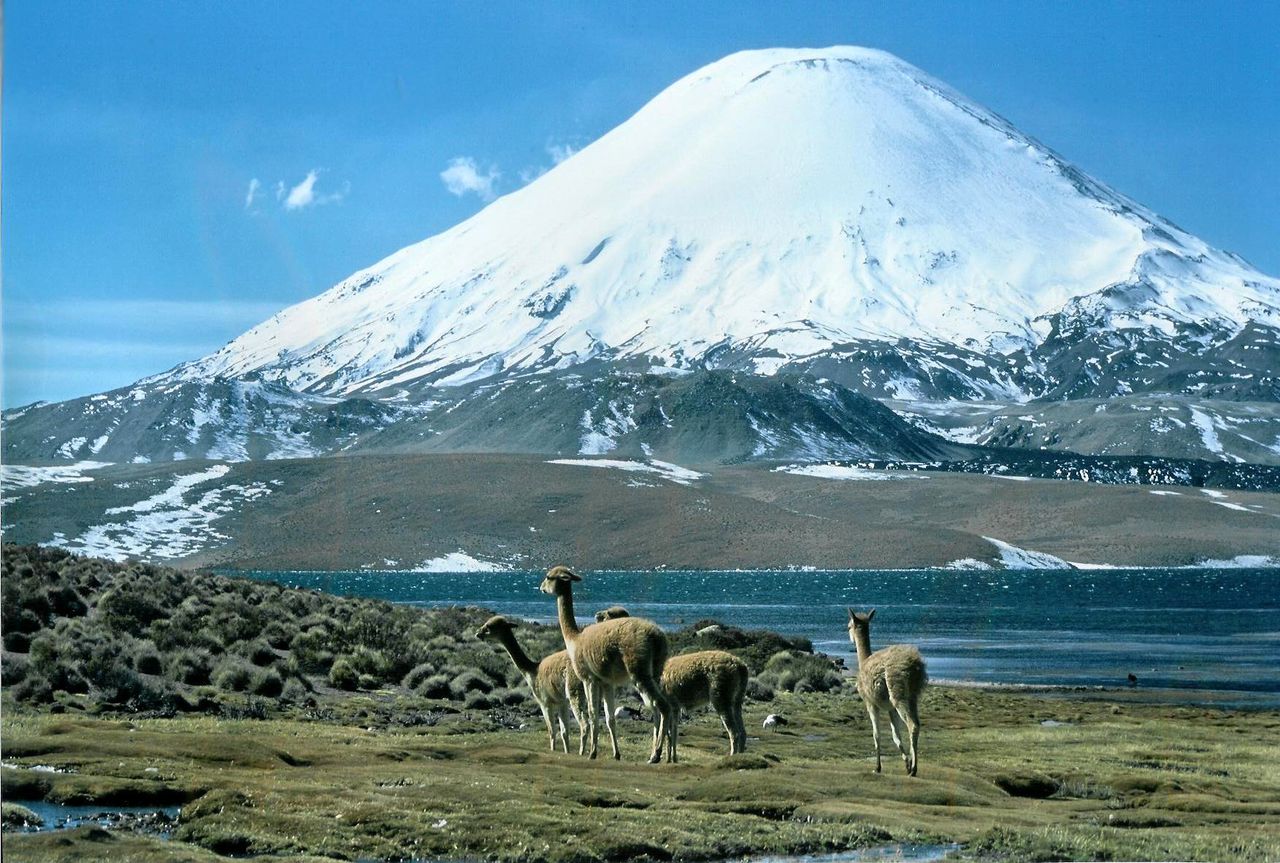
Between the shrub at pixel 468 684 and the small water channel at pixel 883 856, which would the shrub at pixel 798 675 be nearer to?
the shrub at pixel 468 684

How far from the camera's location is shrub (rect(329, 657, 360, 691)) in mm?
31219

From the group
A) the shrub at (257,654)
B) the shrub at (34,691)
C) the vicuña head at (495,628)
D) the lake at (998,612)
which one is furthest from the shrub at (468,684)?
the lake at (998,612)

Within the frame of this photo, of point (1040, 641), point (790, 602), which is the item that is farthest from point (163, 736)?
point (790, 602)

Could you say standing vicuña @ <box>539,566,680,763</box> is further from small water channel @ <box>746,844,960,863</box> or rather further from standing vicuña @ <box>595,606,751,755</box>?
small water channel @ <box>746,844,960,863</box>

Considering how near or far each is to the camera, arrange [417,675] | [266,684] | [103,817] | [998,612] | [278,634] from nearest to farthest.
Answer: [103,817] < [266,684] < [417,675] < [278,634] < [998,612]

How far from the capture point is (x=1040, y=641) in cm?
7806

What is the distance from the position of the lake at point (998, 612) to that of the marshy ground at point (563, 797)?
28.0 meters

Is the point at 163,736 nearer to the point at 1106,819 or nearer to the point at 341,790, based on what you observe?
the point at 341,790

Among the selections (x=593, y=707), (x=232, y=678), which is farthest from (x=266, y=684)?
(x=593, y=707)

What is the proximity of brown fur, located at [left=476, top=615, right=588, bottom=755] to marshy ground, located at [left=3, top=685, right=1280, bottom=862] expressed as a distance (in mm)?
942

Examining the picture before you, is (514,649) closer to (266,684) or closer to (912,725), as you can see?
(912,725)

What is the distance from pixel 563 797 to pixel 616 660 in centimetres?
324

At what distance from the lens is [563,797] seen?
686 inches

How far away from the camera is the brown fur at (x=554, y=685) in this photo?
21.9 m
